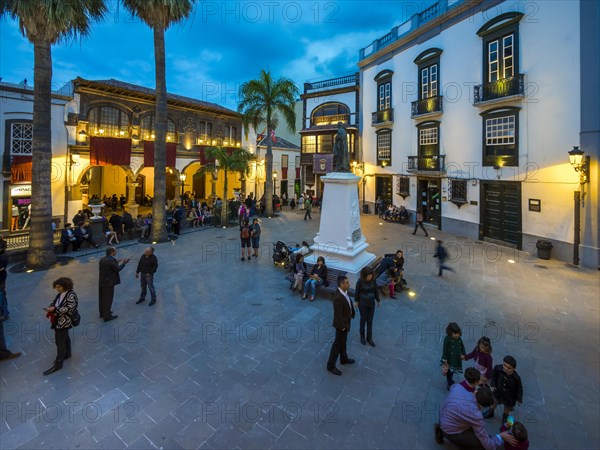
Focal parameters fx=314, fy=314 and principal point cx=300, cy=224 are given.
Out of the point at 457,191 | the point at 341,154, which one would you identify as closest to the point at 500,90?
the point at 457,191

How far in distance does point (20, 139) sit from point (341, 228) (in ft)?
60.3

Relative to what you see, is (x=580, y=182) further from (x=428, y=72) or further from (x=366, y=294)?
(x=428, y=72)

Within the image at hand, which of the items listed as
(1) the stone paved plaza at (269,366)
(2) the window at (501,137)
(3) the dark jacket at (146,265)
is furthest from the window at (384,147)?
(3) the dark jacket at (146,265)

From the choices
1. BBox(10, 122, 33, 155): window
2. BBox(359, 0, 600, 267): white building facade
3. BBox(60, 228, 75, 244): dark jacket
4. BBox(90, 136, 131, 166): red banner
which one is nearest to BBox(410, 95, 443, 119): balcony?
BBox(359, 0, 600, 267): white building facade

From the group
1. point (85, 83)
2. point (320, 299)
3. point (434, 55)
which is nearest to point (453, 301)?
point (320, 299)

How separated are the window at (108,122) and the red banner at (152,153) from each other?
151cm

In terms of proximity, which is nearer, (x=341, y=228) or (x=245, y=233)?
(x=341, y=228)

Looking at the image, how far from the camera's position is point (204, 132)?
27297 mm

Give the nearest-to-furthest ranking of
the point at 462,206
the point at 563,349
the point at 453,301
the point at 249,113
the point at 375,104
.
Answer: the point at 563,349 < the point at 453,301 < the point at 462,206 < the point at 249,113 < the point at 375,104

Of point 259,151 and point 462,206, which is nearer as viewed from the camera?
point 462,206

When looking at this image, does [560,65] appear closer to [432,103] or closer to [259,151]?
[432,103]

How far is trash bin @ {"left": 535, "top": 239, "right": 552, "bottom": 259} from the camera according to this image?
13023mm

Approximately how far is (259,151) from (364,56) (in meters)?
12.9

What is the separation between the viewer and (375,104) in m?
25.1
